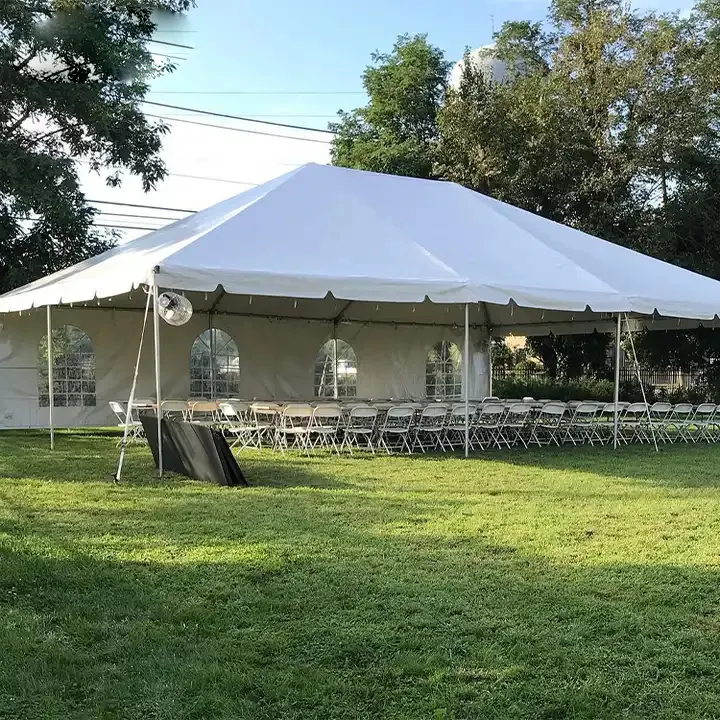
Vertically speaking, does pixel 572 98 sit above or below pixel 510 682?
above

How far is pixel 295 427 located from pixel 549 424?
4.30 metres

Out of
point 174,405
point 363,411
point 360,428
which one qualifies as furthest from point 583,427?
point 174,405

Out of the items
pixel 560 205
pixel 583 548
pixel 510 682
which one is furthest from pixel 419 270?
pixel 560 205

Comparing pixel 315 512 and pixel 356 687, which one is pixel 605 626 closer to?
pixel 356 687

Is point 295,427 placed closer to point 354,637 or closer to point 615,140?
point 354,637

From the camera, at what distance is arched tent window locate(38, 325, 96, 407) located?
584 inches

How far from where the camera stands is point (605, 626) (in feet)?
12.9

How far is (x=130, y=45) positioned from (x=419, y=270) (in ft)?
34.1

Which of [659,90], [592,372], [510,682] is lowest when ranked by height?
[510,682]

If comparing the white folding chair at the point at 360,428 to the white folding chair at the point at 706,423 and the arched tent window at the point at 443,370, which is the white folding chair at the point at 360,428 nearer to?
the white folding chair at the point at 706,423

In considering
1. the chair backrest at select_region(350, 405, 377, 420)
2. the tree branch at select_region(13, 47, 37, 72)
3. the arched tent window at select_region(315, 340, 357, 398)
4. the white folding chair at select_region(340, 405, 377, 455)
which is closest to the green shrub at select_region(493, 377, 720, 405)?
the arched tent window at select_region(315, 340, 357, 398)

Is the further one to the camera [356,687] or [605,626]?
[605,626]

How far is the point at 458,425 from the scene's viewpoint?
11578mm

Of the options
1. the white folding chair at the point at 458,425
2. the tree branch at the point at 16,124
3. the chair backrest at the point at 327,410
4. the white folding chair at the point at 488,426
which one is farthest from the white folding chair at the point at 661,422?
the tree branch at the point at 16,124
